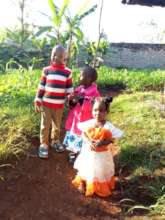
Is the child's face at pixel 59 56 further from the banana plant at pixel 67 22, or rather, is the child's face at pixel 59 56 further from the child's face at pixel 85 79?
the banana plant at pixel 67 22

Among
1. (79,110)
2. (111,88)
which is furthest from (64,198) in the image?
(111,88)

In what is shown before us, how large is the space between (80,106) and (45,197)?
1.28m

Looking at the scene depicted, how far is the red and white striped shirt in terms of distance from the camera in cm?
612

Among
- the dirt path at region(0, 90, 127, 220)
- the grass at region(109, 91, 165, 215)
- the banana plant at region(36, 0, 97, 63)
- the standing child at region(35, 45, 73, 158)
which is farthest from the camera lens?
the banana plant at region(36, 0, 97, 63)

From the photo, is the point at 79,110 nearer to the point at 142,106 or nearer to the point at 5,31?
the point at 142,106

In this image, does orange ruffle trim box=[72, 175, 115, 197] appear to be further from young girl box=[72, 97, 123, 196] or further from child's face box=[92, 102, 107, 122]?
child's face box=[92, 102, 107, 122]

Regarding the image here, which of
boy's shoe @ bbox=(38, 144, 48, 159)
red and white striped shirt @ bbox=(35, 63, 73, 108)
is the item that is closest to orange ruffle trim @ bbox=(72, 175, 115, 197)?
boy's shoe @ bbox=(38, 144, 48, 159)

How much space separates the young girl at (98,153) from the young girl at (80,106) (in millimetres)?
562

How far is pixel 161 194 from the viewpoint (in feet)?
17.7

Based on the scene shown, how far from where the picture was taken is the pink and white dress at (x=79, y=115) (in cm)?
609

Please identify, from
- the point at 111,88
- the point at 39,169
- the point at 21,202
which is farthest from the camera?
the point at 111,88

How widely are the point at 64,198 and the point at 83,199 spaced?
0.21 meters

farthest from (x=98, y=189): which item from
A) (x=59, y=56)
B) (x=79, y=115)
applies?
(x=59, y=56)

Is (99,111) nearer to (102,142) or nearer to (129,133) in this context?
(102,142)
